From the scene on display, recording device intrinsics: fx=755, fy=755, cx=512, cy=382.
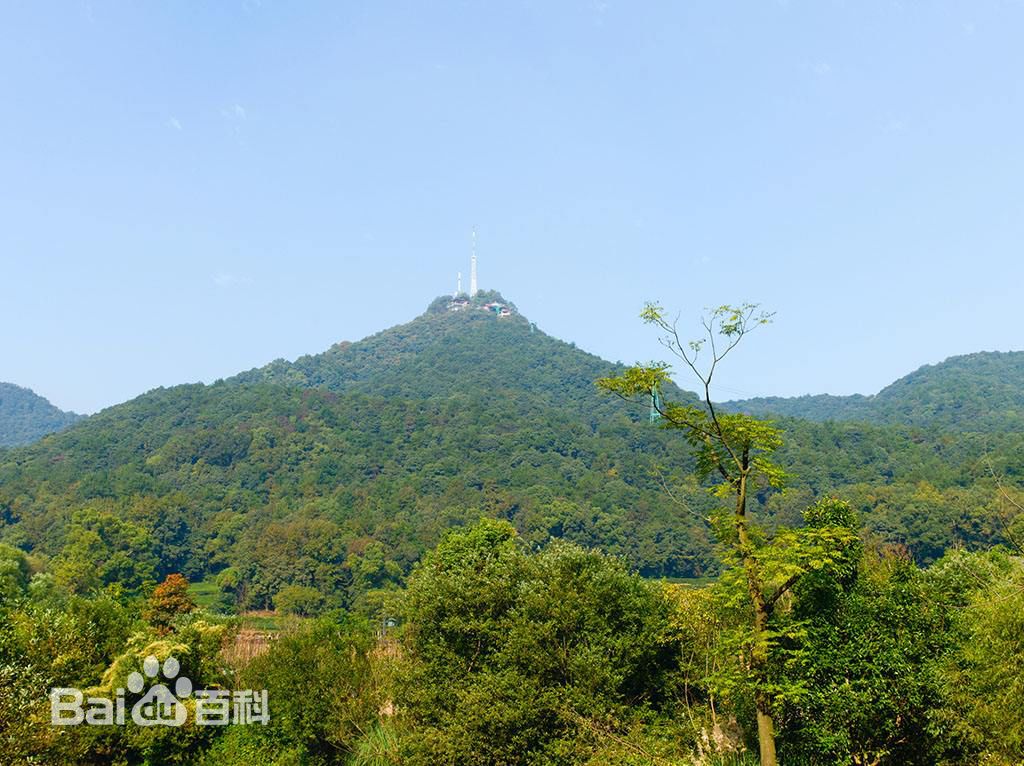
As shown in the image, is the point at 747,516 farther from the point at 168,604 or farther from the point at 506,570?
the point at 168,604

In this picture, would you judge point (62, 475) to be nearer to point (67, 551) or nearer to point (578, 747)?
point (67, 551)

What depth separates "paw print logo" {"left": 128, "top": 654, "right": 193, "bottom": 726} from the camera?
19.9 meters

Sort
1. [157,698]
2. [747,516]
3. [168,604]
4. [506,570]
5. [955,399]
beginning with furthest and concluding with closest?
[955,399] → [168,604] → [157,698] → [506,570] → [747,516]

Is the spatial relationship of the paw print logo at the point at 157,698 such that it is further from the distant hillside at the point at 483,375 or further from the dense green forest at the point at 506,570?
the distant hillside at the point at 483,375

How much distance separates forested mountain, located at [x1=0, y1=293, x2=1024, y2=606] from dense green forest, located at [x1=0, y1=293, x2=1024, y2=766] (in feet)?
1.57

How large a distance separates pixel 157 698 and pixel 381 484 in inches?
3489

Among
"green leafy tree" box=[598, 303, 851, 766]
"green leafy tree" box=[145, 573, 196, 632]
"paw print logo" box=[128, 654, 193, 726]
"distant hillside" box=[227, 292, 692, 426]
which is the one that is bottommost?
"green leafy tree" box=[145, 573, 196, 632]

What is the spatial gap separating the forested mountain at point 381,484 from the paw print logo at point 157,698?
145ft

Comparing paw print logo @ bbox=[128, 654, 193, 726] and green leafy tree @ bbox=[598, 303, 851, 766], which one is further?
paw print logo @ bbox=[128, 654, 193, 726]

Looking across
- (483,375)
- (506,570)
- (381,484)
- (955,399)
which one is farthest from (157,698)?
(955,399)

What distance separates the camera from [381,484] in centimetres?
10850

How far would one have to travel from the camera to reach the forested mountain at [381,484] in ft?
258

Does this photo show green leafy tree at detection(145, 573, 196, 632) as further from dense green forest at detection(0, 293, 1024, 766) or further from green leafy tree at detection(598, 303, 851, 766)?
green leafy tree at detection(598, 303, 851, 766)

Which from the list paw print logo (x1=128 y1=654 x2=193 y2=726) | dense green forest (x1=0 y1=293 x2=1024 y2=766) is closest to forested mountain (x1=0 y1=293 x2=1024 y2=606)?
dense green forest (x1=0 y1=293 x2=1024 y2=766)
